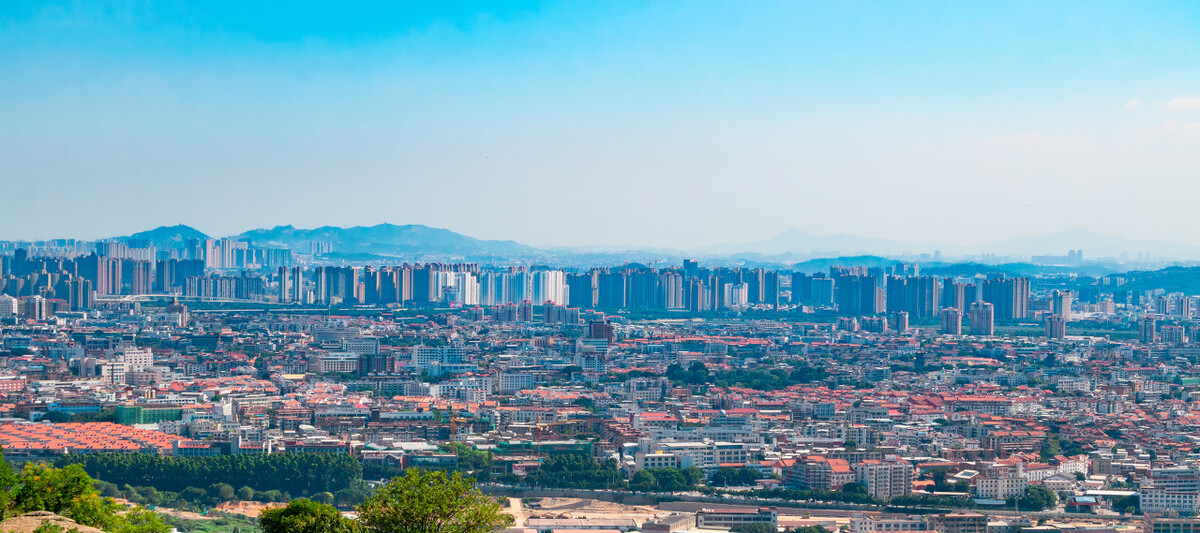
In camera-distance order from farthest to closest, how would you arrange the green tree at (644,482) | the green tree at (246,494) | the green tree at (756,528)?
the green tree at (644,482), the green tree at (246,494), the green tree at (756,528)

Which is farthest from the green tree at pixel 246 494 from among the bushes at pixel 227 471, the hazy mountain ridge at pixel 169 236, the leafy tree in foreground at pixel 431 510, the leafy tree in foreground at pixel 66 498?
the hazy mountain ridge at pixel 169 236

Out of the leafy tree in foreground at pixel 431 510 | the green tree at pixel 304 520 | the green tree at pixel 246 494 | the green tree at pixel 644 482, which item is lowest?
the green tree at pixel 246 494

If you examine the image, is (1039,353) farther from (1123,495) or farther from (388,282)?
(388,282)

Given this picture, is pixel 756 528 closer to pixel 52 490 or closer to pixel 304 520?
pixel 304 520

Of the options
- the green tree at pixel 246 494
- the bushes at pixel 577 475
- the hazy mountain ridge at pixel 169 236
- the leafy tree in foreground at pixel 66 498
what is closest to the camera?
the leafy tree in foreground at pixel 66 498

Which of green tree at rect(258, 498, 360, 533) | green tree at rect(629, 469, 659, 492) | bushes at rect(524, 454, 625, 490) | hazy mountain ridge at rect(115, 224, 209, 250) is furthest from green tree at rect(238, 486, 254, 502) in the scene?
hazy mountain ridge at rect(115, 224, 209, 250)

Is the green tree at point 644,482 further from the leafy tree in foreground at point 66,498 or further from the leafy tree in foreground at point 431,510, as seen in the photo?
the leafy tree in foreground at point 431,510

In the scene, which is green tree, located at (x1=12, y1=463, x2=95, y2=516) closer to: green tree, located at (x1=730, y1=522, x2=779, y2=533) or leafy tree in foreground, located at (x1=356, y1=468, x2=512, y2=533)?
leafy tree in foreground, located at (x1=356, y1=468, x2=512, y2=533)
